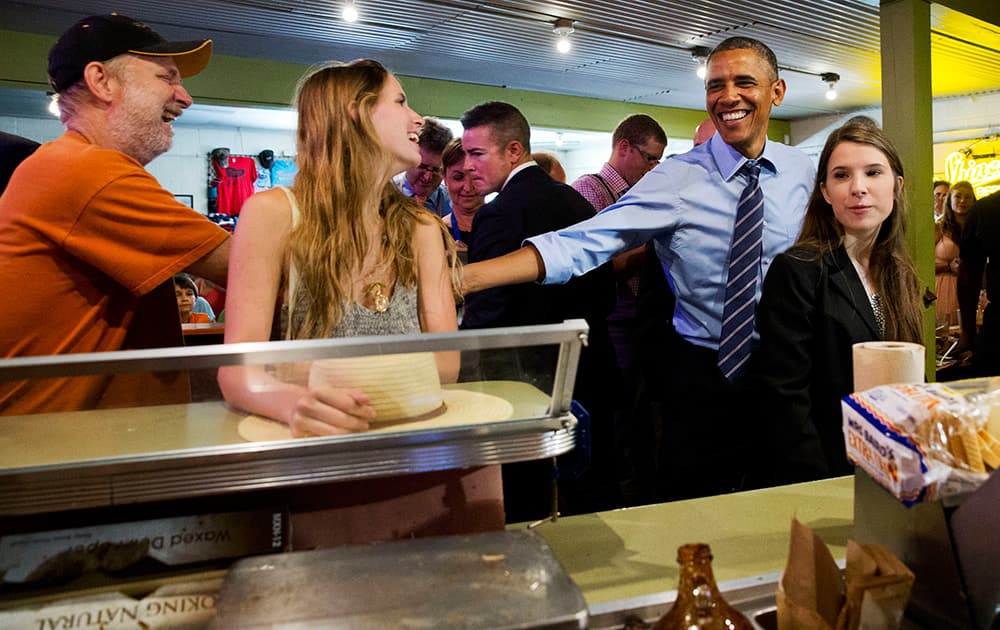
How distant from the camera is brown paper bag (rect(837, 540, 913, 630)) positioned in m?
0.95

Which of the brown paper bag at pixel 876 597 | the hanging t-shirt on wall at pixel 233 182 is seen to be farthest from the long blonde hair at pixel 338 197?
the hanging t-shirt on wall at pixel 233 182

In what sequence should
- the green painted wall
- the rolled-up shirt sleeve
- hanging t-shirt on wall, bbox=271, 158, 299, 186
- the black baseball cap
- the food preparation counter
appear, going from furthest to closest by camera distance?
hanging t-shirt on wall, bbox=271, 158, 299, 186, the green painted wall, the rolled-up shirt sleeve, the black baseball cap, the food preparation counter

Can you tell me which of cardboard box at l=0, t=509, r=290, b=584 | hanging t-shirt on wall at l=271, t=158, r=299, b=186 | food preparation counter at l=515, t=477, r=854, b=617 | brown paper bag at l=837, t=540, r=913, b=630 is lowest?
food preparation counter at l=515, t=477, r=854, b=617

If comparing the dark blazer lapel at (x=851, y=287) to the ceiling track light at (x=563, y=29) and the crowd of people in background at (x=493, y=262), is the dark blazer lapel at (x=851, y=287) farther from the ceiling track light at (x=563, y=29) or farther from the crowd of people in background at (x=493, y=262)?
the ceiling track light at (x=563, y=29)

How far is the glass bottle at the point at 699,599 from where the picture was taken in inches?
34.2

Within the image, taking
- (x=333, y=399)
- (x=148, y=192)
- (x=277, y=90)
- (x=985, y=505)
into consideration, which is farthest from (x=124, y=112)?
(x=277, y=90)

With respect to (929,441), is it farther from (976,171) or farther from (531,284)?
(976,171)

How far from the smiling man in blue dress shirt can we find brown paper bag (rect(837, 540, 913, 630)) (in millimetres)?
1566

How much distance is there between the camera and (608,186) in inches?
176

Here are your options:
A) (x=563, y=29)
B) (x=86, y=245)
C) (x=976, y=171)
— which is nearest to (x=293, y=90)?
(x=563, y=29)

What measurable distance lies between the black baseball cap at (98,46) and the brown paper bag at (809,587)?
177 cm

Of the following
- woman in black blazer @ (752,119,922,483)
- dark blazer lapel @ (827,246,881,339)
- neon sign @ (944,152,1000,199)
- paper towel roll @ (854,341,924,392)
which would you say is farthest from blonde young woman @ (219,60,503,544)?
neon sign @ (944,152,1000,199)

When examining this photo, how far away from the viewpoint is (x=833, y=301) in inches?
81.4

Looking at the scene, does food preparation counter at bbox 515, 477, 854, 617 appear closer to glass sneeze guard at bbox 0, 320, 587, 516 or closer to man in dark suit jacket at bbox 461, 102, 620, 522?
glass sneeze guard at bbox 0, 320, 587, 516
